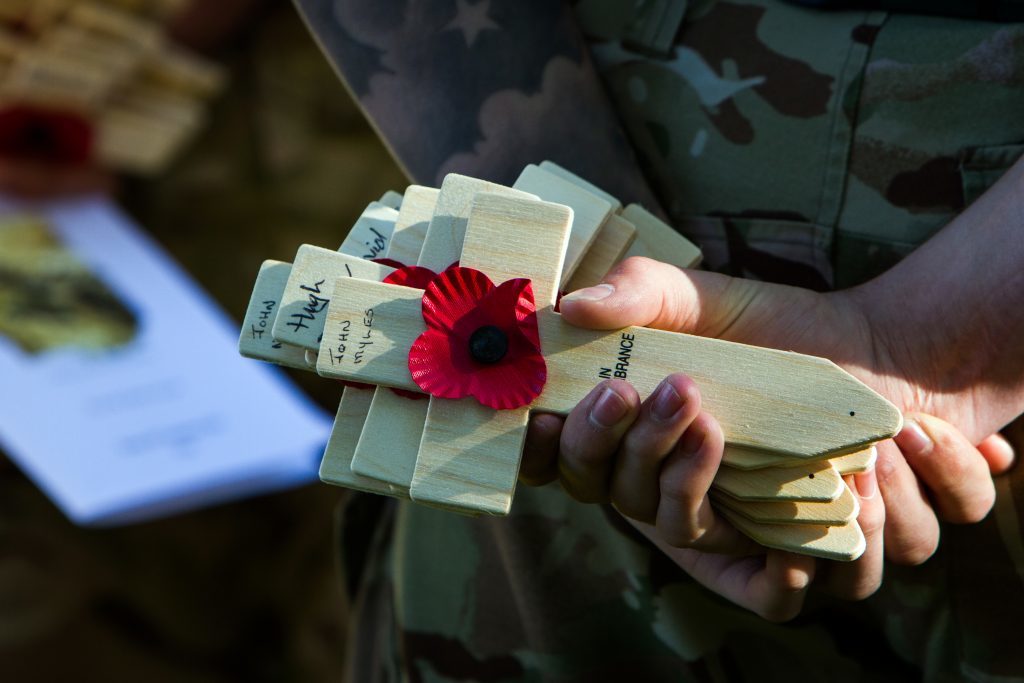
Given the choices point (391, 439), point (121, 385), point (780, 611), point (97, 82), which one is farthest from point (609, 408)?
point (97, 82)

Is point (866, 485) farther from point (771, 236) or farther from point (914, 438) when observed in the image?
point (771, 236)

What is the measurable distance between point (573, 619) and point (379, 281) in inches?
13.4

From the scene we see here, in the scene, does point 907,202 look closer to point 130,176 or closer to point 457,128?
point 457,128

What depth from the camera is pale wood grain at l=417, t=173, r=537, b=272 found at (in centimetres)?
54

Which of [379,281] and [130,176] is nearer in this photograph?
[379,281]

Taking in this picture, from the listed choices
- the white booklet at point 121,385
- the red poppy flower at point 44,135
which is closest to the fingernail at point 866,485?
the white booklet at point 121,385

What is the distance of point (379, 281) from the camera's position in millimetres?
534

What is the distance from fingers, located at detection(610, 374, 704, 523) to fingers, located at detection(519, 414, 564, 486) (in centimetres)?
4

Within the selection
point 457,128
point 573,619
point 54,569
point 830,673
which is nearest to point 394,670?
point 573,619

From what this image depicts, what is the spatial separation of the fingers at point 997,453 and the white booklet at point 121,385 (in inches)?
36.2

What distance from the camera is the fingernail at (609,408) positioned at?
0.49m

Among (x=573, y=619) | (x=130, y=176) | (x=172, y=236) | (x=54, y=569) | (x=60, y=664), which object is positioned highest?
(x=573, y=619)

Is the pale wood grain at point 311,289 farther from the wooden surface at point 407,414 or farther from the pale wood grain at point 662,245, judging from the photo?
the pale wood grain at point 662,245

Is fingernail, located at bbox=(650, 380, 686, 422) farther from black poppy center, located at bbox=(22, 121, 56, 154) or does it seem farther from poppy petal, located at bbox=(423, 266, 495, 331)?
black poppy center, located at bbox=(22, 121, 56, 154)
